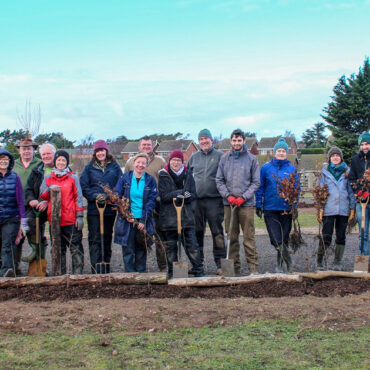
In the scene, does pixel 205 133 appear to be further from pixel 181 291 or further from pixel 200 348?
pixel 200 348

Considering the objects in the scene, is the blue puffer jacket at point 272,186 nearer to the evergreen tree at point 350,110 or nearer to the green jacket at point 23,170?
the green jacket at point 23,170

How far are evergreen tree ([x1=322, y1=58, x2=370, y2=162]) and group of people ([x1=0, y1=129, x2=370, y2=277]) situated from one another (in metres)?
23.2

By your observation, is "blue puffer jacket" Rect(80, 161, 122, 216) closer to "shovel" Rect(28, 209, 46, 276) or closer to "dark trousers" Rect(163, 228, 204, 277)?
"shovel" Rect(28, 209, 46, 276)

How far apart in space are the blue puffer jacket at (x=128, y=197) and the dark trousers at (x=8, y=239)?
1510 millimetres

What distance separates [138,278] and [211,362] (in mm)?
2455

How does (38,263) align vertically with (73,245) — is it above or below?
below

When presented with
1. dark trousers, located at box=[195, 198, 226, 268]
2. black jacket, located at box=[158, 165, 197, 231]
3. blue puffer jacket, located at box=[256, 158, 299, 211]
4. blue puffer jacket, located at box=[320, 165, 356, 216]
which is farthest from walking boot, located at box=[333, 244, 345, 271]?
black jacket, located at box=[158, 165, 197, 231]

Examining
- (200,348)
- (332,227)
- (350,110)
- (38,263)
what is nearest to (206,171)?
(332,227)

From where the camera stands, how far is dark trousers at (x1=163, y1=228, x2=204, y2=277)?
7.21 m

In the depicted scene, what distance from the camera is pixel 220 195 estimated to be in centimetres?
756

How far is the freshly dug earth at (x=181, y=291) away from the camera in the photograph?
601 cm

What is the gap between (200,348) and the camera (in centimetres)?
436

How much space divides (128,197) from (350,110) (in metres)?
26.3

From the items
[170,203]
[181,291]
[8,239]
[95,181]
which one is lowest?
[181,291]
